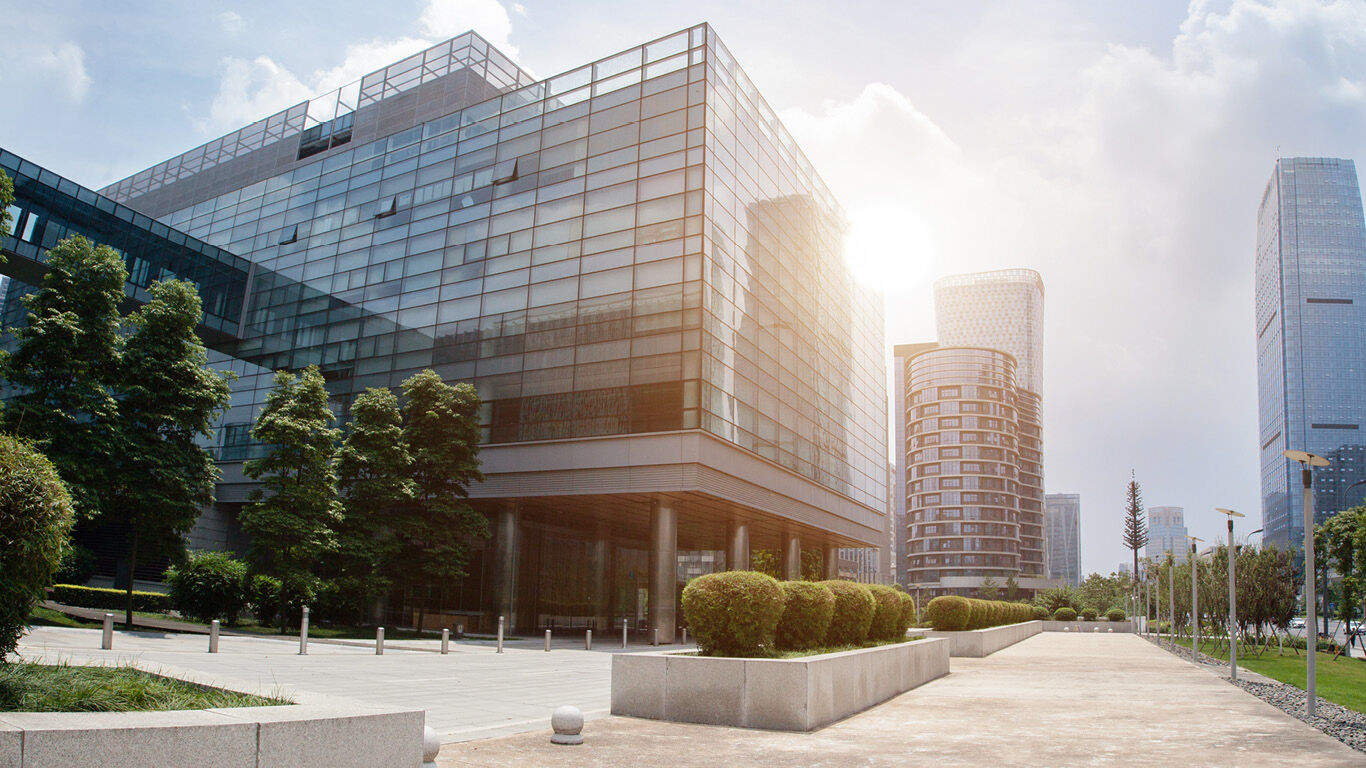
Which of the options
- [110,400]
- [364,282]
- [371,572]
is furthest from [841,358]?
[110,400]

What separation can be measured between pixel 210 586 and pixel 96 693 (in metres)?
29.5

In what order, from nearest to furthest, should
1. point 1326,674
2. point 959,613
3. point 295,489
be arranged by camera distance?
point 1326,674 < point 295,489 < point 959,613

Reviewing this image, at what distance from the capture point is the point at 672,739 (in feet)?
36.4

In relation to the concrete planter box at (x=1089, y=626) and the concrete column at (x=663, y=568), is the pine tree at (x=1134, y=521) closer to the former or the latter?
the concrete planter box at (x=1089, y=626)

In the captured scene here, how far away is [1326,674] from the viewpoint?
29938 mm

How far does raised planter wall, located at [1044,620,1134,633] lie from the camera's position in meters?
84.3

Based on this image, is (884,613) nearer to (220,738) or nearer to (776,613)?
(776,613)

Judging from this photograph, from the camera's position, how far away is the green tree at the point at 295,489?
31078mm

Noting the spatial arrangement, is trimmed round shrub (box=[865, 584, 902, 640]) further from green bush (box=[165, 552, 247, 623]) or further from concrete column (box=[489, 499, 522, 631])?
green bush (box=[165, 552, 247, 623])

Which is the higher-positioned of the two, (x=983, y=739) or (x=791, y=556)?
(x=791, y=556)

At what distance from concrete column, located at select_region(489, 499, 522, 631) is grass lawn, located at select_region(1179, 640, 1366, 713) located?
29.1 metres

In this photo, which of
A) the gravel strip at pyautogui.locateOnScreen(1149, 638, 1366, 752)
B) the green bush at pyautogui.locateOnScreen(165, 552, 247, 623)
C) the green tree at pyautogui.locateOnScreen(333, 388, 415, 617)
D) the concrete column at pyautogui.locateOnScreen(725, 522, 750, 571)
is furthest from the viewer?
the concrete column at pyautogui.locateOnScreen(725, 522, 750, 571)

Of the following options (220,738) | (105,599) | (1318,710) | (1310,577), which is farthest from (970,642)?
(105,599)

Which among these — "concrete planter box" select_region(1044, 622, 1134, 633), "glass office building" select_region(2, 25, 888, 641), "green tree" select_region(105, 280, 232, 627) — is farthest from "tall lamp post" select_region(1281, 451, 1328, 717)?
"concrete planter box" select_region(1044, 622, 1134, 633)
